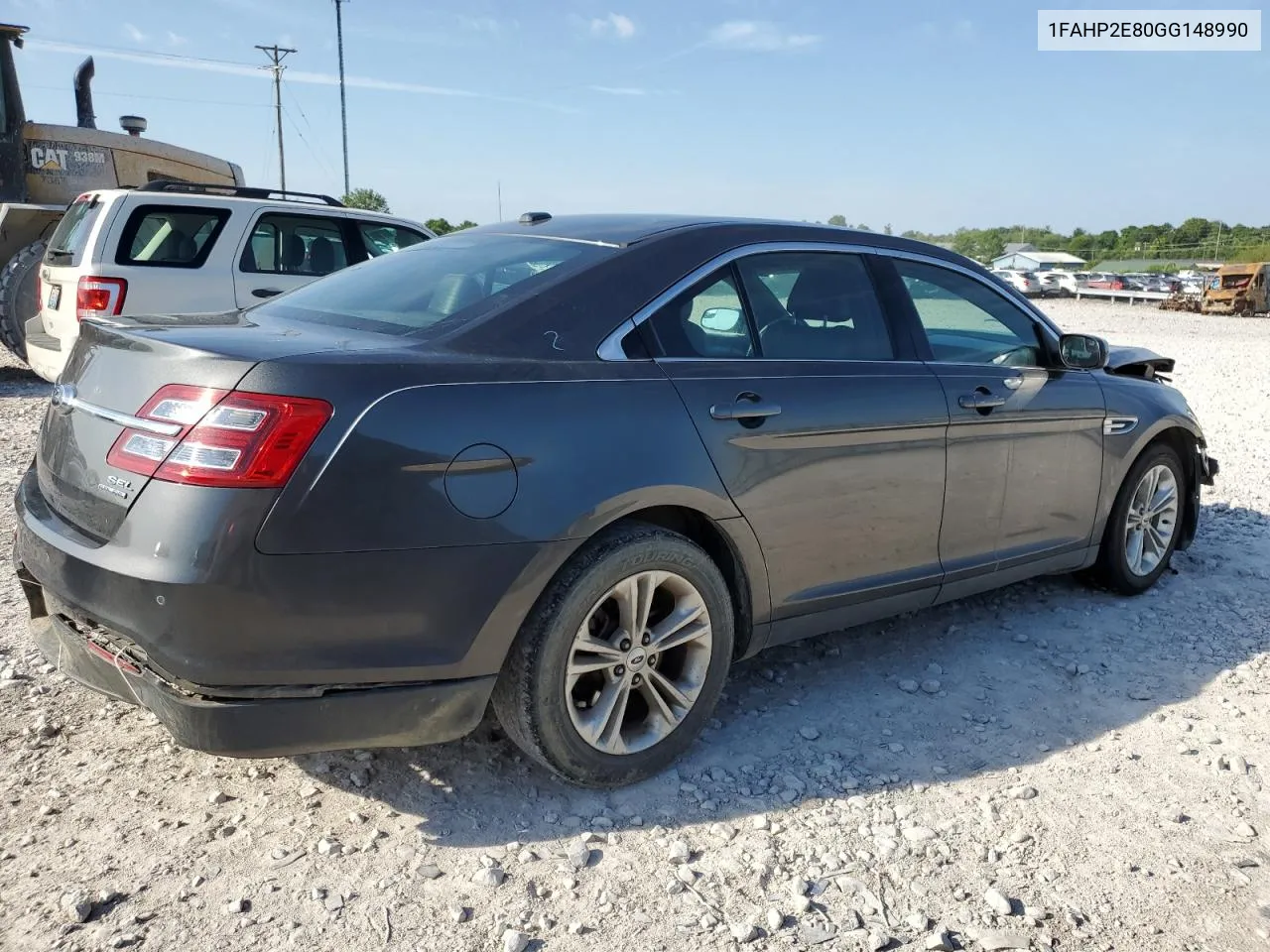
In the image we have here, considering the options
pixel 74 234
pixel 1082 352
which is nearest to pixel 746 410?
pixel 1082 352

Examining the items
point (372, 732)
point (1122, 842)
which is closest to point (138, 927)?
point (372, 732)

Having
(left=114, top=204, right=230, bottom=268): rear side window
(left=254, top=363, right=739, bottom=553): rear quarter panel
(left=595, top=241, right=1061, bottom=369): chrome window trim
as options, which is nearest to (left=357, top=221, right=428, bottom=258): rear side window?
(left=114, top=204, right=230, bottom=268): rear side window

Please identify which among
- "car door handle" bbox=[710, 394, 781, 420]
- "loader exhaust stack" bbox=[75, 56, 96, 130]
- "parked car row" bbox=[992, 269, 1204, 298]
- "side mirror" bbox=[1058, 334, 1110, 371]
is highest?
"loader exhaust stack" bbox=[75, 56, 96, 130]

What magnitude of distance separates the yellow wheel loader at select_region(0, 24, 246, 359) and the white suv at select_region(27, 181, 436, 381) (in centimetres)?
191

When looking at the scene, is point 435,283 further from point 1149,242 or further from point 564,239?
point 1149,242

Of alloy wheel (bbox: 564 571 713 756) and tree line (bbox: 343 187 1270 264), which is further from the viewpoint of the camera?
tree line (bbox: 343 187 1270 264)

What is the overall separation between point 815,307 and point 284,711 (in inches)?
85.3

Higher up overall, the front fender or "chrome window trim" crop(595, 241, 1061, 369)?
"chrome window trim" crop(595, 241, 1061, 369)

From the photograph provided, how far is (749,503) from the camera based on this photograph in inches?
121

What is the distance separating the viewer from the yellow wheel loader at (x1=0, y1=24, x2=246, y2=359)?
992 centimetres

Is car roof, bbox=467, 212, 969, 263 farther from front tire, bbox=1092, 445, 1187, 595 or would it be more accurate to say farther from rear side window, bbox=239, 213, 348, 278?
rear side window, bbox=239, 213, 348, 278

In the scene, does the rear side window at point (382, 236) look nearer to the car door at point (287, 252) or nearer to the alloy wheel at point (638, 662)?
the car door at point (287, 252)

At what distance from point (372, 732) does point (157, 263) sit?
20.8 feet

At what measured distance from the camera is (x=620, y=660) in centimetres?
289
